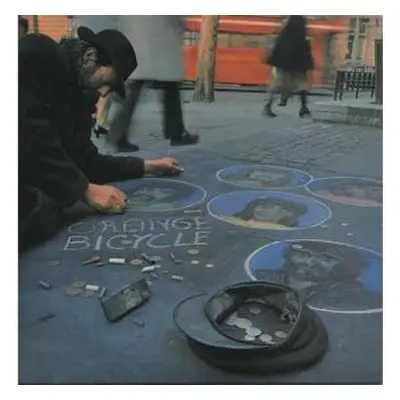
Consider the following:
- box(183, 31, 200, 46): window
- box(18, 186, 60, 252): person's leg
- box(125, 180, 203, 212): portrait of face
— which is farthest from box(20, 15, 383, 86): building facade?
box(18, 186, 60, 252): person's leg

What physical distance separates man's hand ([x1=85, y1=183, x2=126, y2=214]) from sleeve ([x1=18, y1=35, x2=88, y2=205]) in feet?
0.24

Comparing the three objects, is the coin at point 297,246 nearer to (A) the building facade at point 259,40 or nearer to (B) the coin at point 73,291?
(A) the building facade at point 259,40

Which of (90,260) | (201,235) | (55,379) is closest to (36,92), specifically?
(90,260)

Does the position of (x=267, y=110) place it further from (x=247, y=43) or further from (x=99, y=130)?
(x=99, y=130)

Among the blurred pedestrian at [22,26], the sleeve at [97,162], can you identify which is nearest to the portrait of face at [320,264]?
the sleeve at [97,162]

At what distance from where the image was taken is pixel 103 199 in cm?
205

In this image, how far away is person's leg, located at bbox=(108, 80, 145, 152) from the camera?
205cm

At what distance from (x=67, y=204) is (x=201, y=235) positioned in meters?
0.48

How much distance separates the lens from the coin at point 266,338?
72.6 inches

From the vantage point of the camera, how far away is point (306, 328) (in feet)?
6.07

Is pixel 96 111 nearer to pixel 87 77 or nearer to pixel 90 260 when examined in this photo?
pixel 87 77

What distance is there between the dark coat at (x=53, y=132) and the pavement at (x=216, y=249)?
0.26 feet

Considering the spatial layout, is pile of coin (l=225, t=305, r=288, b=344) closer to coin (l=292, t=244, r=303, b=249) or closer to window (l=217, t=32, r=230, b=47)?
coin (l=292, t=244, r=303, b=249)

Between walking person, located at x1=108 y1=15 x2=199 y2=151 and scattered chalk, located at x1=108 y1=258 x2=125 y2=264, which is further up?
walking person, located at x1=108 y1=15 x2=199 y2=151
